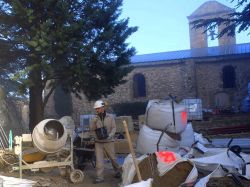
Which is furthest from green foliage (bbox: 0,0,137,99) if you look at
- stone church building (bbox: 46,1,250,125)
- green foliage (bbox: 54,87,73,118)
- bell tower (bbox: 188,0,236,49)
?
bell tower (bbox: 188,0,236,49)

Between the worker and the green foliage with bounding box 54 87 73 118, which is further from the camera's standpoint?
the green foliage with bounding box 54 87 73 118

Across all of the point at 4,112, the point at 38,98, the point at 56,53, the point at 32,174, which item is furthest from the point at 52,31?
the point at 4,112

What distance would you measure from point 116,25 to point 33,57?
3792 mm

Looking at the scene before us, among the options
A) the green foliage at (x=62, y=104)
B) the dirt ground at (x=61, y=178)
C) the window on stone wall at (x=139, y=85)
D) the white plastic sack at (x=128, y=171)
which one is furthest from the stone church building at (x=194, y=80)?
the white plastic sack at (x=128, y=171)

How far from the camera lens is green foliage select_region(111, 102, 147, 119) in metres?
30.4

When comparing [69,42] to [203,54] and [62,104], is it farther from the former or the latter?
[203,54]

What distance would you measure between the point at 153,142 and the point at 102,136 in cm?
125

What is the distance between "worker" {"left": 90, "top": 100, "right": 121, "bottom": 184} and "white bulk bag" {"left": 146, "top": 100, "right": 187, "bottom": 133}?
3.67 ft

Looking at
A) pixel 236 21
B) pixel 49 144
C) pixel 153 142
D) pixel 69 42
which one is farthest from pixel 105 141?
pixel 236 21

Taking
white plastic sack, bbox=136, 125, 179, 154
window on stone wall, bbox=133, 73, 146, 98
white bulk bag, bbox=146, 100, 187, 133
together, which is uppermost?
window on stone wall, bbox=133, 73, 146, 98

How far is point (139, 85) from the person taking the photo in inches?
1332

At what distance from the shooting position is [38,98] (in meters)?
15.6

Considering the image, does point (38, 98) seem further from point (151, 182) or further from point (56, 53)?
point (151, 182)

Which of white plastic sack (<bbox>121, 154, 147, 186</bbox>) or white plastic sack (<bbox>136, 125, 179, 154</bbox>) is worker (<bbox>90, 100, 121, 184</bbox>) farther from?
white plastic sack (<bbox>121, 154, 147, 186</bbox>)
